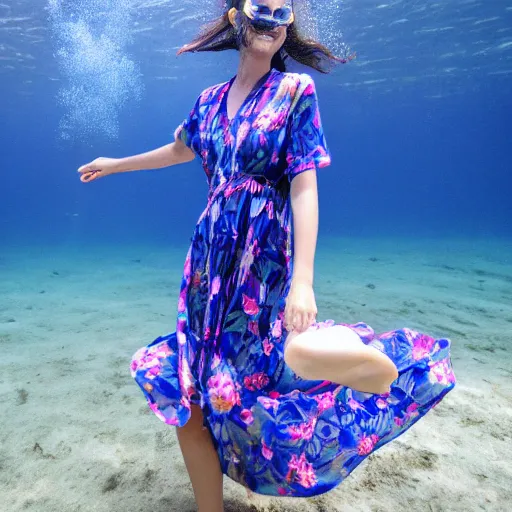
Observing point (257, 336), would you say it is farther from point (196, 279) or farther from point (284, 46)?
point (284, 46)

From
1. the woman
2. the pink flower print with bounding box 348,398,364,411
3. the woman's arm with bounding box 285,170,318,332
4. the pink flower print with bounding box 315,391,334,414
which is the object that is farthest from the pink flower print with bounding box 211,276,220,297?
the pink flower print with bounding box 348,398,364,411

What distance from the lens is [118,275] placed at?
10.7 metres

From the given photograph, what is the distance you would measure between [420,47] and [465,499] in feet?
94.8

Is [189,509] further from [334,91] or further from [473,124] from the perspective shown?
[473,124]

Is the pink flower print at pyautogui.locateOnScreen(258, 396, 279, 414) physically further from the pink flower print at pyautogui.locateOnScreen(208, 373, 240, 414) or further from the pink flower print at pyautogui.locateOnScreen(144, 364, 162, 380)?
the pink flower print at pyautogui.locateOnScreen(144, 364, 162, 380)

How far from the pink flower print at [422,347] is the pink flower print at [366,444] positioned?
35 cm

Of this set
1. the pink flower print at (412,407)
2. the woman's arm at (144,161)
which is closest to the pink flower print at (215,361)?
the pink flower print at (412,407)

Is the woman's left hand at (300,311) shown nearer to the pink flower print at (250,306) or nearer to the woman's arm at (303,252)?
the woman's arm at (303,252)

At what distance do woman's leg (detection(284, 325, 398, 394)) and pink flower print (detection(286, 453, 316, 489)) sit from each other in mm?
414

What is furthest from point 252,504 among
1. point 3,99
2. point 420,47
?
point 3,99

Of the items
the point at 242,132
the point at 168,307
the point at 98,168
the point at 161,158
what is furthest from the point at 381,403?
the point at 168,307

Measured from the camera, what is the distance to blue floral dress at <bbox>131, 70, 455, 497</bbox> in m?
1.59

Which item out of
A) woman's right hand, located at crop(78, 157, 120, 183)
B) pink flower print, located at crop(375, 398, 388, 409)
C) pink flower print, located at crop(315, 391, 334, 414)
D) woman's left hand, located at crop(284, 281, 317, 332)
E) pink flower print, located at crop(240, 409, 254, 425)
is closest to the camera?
woman's left hand, located at crop(284, 281, 317, 332)

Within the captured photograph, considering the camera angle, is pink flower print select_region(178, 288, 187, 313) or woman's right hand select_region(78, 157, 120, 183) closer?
pink flower print select_region(178, 288, 187, 313)
